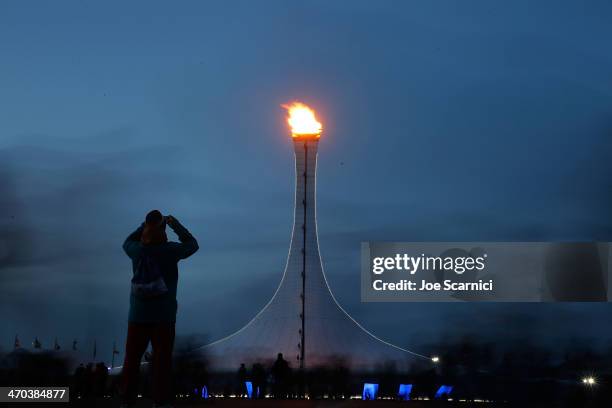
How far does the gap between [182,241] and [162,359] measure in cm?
118

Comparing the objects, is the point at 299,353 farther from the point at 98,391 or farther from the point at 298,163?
the point at 98,391

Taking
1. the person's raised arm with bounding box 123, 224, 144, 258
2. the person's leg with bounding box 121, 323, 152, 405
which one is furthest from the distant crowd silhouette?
the person's raised arm with bounding box 123, 224, 144, 258

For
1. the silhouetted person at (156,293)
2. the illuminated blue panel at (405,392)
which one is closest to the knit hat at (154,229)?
the silhouetted person at (156,293)

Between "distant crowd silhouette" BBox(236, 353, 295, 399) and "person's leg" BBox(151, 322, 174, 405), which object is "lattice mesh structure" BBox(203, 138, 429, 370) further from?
"person's leg" BBox(151, 322, 174, 405)

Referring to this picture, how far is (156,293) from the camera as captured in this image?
1064 cm

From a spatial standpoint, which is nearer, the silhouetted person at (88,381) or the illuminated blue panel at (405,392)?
the silhouetted person at (88,381)

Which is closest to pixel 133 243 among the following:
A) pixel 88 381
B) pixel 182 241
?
pixel 182 241

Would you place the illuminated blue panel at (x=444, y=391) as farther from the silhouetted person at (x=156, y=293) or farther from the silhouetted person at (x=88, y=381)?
the silhouetted person at (x=156, y=293)

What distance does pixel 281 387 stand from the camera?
2709 centimetres

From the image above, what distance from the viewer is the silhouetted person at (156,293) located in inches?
420

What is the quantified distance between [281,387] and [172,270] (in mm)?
16741

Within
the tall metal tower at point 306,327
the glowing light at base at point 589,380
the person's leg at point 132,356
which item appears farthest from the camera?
the tall metal tower at point 306,327

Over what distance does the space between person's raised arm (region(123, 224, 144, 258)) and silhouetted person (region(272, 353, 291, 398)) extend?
15652 mm

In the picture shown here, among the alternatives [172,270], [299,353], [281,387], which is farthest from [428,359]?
[172,270]
